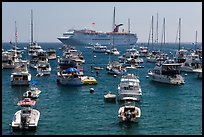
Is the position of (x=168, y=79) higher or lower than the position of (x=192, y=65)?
lower

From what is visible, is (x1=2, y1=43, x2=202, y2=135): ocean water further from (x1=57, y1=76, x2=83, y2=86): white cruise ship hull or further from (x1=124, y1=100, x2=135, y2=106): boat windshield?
(x1=57, y1=76, x2=83, y2=86): white cruise ship hull

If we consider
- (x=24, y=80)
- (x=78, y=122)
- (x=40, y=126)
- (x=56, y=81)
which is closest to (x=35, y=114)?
(x=40, y=126)

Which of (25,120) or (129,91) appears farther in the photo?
(129,91)

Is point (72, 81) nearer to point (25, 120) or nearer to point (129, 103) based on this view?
point (129, 103)

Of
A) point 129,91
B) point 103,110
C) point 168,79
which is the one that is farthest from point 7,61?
point 103,110

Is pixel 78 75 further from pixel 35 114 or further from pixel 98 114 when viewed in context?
pixel 35 114

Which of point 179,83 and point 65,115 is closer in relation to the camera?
point 65,115

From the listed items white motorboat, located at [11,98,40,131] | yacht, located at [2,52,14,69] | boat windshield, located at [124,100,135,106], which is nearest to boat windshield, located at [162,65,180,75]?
boat windshield, located at [124,100,135,106]

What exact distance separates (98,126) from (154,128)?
162 inches

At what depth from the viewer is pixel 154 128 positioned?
101 ft

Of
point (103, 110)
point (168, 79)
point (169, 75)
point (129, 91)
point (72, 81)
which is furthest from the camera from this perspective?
point (169, 75)

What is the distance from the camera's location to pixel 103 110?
1479 inches

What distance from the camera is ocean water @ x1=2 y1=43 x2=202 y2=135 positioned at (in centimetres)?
3022

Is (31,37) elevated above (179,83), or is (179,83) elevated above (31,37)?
(31,37)
